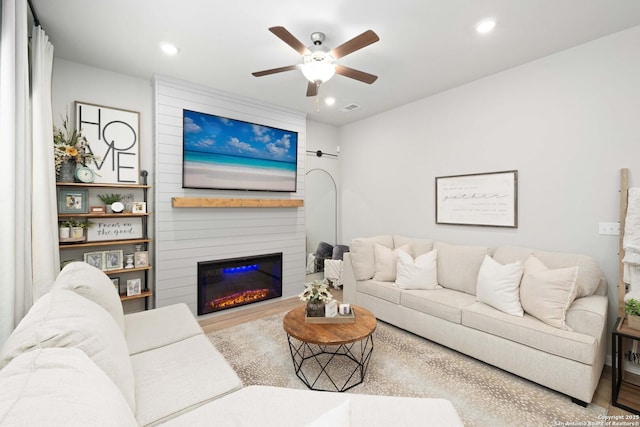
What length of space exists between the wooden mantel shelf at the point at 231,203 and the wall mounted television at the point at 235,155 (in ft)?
0.55

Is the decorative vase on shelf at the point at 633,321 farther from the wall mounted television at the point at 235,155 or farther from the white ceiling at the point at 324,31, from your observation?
the wall mounted television at the point at 235,155

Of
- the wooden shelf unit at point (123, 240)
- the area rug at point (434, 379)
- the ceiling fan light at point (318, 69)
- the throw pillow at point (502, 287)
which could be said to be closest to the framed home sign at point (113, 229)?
the wooden shelf unit at point (123, 240)

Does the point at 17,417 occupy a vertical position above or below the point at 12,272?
below

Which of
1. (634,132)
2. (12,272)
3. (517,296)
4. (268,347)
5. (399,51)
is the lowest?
(268,347)

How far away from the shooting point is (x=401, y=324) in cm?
312

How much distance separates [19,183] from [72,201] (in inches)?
55.8

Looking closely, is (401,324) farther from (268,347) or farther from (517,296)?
(268,347)

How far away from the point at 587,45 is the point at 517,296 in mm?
2342

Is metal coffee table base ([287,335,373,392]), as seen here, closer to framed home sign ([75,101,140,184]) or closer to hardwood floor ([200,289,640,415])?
hardwood floor ([200,289,640,415])

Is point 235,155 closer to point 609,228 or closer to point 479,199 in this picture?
point 479,199

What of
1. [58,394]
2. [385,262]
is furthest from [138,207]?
[385,262]

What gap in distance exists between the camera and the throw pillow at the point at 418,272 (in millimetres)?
3186

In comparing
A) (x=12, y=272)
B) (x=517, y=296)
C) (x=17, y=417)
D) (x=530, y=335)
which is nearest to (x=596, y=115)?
(x=517, y=296)

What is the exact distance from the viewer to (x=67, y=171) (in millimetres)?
2768
